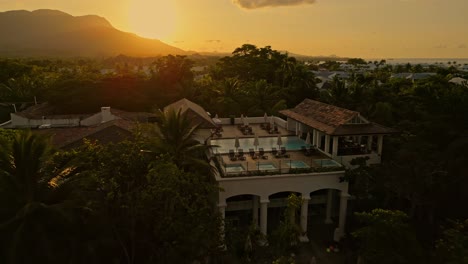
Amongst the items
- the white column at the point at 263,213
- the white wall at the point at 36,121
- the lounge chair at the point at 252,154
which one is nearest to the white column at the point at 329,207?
the white column at the point at 263,213

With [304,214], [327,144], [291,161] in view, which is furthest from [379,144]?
[304,214]

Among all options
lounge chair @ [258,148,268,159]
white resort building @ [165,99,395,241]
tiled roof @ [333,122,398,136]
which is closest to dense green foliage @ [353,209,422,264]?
white resort building @ [165,99,395,241]

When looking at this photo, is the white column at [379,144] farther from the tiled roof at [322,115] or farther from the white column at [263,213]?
the white column at [263,213]

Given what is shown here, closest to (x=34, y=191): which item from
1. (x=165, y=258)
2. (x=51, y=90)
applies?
(x=165, y=258)

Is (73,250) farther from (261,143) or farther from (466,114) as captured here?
(466,114)

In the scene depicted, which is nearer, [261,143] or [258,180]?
[258,180]
